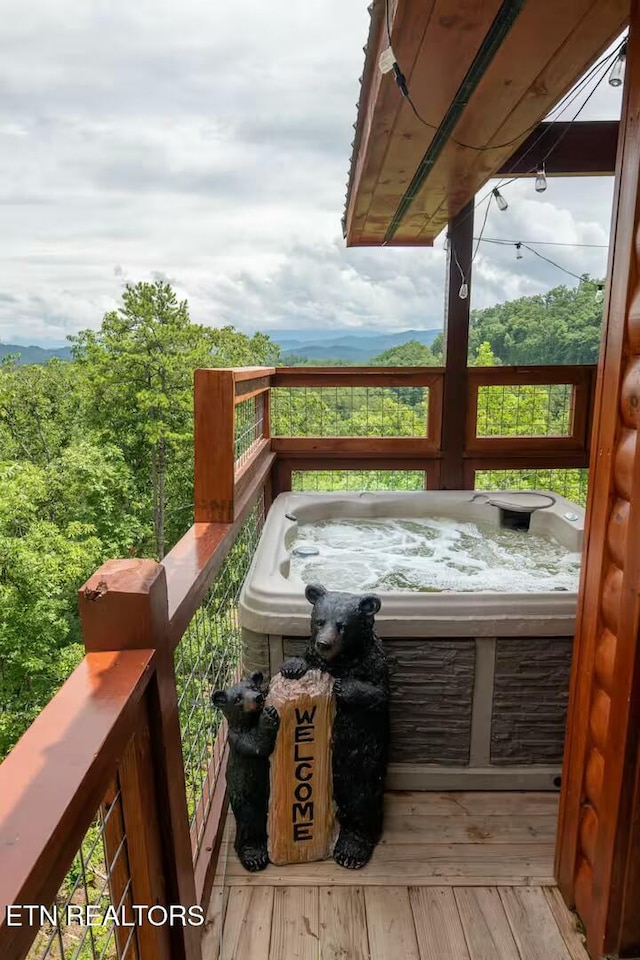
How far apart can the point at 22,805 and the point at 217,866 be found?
130cm

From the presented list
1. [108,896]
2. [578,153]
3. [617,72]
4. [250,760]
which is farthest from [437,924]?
[578,153]

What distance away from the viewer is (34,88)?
22.5m

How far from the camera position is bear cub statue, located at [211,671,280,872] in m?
1.56

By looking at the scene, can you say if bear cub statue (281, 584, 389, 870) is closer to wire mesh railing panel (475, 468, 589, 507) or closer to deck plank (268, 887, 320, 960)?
deck plank (268, 887, 320, 960)

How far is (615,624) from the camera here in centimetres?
128

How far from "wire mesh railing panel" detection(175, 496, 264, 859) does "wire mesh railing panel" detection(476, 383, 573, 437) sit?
7.72 ft

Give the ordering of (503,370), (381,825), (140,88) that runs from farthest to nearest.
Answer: (140,88), (503,370), (381,825)

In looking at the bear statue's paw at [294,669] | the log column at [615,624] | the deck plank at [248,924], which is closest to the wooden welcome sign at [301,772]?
the bear statue's paw at [294,669]

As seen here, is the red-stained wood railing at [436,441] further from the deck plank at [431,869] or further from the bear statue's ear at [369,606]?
the deck plank at [431,869]

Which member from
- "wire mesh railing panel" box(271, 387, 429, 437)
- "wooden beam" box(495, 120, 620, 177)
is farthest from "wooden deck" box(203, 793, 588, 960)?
"wooden beam" box(495, 120, 620, 177)

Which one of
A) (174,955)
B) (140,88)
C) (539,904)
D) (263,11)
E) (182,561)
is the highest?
(140,88)

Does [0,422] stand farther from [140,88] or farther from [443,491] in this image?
[140,88]

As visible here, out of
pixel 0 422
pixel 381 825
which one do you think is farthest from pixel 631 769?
pixel 0 422

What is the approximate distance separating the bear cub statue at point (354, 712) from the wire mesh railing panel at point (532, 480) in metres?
2.56
